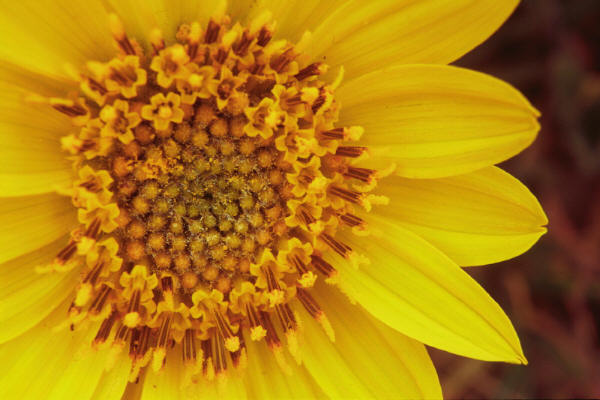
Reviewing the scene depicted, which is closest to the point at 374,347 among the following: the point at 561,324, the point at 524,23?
the point at 561,324

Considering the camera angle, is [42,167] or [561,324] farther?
[561,324]

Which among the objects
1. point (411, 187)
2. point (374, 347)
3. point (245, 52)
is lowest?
point (374, 347)

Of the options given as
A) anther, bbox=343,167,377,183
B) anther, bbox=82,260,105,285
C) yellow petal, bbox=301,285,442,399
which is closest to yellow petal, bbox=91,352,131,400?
anther, bbox=82,260,105,285

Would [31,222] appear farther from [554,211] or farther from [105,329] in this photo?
[554,211]

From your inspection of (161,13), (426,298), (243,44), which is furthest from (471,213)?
(161,13)

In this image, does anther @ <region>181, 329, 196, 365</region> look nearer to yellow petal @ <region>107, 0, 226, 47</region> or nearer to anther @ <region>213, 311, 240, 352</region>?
anther @ <region>213, 311, 240, 352</region>

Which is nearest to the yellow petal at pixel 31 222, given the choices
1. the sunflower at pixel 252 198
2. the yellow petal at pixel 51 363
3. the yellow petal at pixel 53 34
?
the sunflower at pixel 252 198

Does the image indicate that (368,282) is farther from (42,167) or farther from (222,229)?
(42,167)
